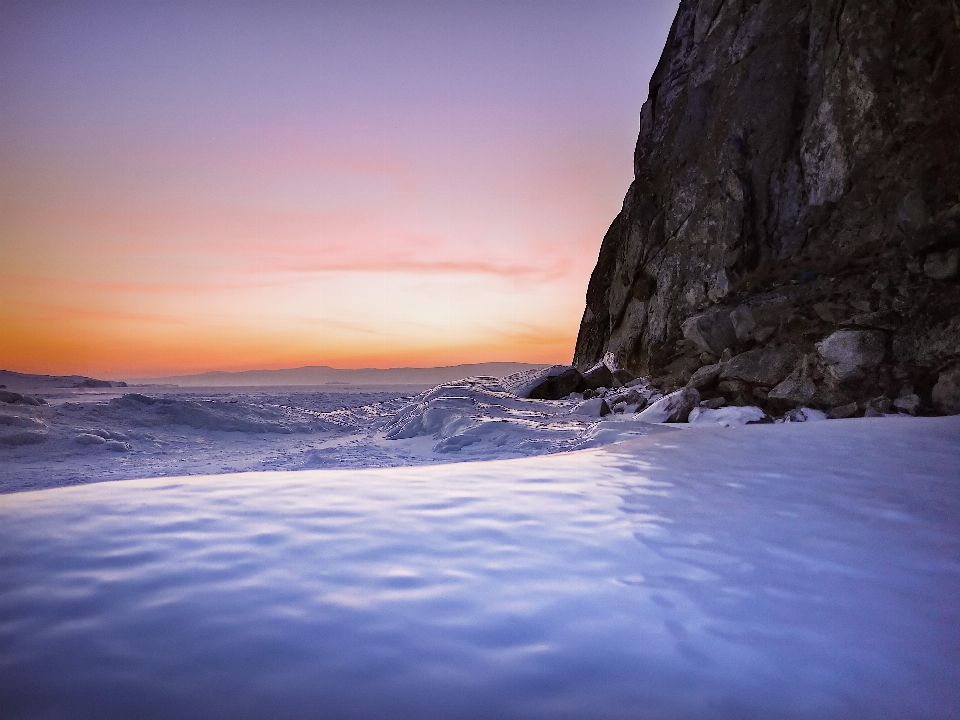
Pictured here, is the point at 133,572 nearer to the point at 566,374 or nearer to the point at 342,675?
the point at 342,675

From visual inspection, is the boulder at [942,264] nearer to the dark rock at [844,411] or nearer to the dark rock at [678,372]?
the dark rock at [844,411]

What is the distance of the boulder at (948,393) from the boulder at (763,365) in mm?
1479

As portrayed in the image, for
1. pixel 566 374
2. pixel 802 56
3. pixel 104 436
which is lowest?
pixel 104 436

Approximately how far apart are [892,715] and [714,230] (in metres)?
9.18

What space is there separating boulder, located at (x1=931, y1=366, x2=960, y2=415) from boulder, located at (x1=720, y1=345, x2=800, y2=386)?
148 centimetres

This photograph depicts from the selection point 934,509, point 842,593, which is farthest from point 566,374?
point 842,593

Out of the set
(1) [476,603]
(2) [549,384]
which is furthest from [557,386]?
(1) [476,603]

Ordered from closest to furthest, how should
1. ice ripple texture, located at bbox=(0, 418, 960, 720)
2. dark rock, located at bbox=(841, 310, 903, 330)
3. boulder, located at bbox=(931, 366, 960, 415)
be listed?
1. ice ripple texture, located at bbox=(0, 418, 960, 720)
2. boulder, located at bbox=(931, 366, 960, 415)
3. dark rock, located at bbox=(841, 310, 903, 330)

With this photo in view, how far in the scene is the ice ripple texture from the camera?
0.83 metres

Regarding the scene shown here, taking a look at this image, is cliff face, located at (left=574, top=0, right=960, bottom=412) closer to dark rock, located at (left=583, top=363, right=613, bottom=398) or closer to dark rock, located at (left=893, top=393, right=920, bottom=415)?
dark rock, located at (left=893, top=393, right=920, bottom=415)

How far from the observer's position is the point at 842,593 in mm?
1169

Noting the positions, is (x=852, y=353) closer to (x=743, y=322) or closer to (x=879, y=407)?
(x=879, y=407)

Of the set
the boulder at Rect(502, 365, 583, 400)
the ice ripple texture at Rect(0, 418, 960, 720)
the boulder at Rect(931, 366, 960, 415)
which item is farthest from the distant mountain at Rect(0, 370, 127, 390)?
the boulder at Rect(931, 366, 960, 415)

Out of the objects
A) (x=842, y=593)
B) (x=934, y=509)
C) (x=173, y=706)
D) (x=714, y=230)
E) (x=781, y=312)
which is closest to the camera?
(x=173, y=706)
